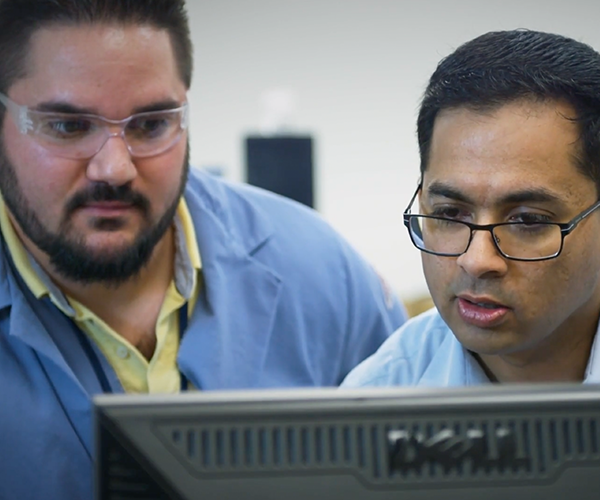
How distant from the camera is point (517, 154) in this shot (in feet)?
3.16

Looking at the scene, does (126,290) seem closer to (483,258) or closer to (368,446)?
(483,258)

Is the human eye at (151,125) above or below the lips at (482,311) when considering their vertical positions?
above

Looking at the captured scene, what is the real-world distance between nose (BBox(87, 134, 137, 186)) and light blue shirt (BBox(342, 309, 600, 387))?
47 cm

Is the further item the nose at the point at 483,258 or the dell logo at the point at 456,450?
the nose at the point at 483,258

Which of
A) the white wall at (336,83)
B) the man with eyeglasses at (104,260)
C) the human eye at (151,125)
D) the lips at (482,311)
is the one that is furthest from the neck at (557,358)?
the white wall at (336,83)

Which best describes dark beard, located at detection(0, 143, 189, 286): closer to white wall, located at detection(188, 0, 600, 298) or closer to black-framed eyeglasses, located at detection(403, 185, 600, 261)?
black-framed eyeglasses, located at detection(403, 185, 600, 261)

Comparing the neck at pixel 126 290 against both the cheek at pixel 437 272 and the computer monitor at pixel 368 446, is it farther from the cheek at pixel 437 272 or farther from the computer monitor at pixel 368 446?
the computer monitor at pixel 368 446

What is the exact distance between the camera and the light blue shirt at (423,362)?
1.16 m

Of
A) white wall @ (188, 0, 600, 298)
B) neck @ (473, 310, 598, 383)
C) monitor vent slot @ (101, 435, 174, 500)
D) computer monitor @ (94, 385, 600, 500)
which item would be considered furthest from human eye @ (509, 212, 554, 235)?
white wall @ (188, 0, 600, 298)

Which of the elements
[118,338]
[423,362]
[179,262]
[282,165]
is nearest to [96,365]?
[118,338]

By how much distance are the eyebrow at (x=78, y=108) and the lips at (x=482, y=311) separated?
628 millimetres

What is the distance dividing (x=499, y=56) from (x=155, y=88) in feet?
1.89

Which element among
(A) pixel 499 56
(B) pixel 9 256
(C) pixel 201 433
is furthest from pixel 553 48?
(B) pixel 9 256

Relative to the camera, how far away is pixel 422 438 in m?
0.50
